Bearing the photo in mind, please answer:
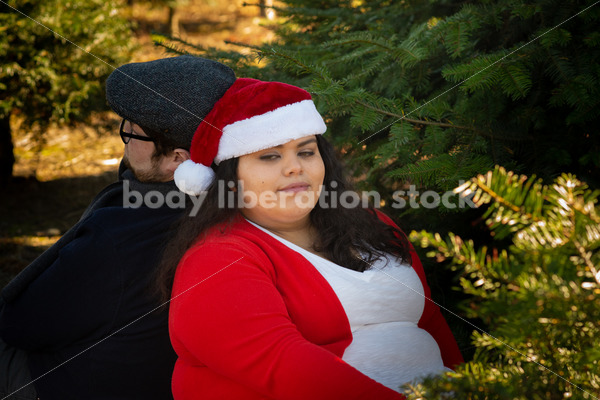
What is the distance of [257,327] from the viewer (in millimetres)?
1538

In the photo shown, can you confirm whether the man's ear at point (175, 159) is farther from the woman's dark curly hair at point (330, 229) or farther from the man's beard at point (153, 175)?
the woman's dark curly hair at point (330, 229)

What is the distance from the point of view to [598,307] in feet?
2.82

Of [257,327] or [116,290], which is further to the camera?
[116,290]

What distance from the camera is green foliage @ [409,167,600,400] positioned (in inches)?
34.4

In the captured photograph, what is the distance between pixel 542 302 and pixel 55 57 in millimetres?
5256

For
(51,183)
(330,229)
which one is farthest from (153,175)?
(51,183)

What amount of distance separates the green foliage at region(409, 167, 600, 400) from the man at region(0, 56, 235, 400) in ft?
4.19

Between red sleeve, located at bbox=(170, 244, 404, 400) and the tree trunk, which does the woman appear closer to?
red sleeve, located at bbox=(170, 244, 404, 400)

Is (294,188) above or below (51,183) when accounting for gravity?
above

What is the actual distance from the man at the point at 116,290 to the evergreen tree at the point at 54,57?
2985 mm

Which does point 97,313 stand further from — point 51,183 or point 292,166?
point 51,183

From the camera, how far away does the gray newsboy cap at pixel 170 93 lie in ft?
6.98

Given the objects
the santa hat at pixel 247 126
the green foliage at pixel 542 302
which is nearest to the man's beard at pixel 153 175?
the santa hat at pixel 247 126

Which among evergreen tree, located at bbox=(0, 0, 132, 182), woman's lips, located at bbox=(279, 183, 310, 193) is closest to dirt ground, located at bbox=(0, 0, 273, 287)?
evergreen tree, located at bbox=(0, 0, 132, 182)
